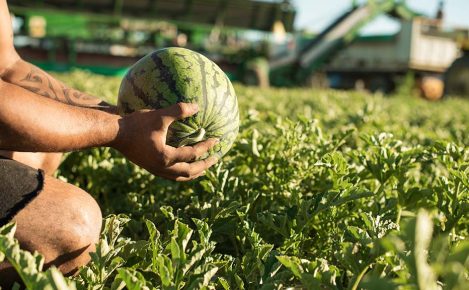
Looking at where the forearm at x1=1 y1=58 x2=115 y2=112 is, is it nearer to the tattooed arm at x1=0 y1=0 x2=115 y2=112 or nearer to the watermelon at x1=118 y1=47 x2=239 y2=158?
the tattooed arm at x1=0 y1=0 x2=115 y2=112

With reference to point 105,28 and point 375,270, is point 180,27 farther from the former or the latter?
point 375,270

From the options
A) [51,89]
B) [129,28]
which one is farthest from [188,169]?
[129,28]

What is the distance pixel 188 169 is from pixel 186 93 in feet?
1.09

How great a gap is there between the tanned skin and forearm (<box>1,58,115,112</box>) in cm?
71

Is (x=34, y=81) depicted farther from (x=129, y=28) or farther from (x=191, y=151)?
(x=129, y=28)

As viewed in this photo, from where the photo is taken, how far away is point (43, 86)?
9.20 feet

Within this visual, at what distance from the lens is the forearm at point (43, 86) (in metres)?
2.77

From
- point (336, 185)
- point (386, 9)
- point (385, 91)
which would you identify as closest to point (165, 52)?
point (336, 185)

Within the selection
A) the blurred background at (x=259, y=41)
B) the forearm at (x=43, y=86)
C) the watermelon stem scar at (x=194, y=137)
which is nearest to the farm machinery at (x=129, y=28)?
the blurred background at (x=259, y=41)

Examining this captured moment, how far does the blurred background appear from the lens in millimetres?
20016

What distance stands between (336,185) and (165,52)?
913 mm

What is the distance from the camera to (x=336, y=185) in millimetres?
2344

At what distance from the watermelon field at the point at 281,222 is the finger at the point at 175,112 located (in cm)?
35

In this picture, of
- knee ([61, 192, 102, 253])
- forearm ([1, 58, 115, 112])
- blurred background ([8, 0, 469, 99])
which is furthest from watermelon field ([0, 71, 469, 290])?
blurred background ([8, 0, 469, 99])
